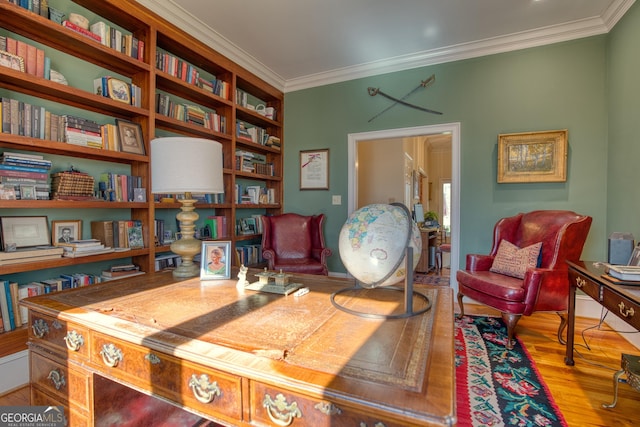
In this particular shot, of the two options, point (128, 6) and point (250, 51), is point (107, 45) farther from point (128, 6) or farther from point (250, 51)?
point (250, 51)

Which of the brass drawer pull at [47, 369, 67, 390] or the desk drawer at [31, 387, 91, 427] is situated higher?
the brass drawer pull at [47, 369, 67, 390]

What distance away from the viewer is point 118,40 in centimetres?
231

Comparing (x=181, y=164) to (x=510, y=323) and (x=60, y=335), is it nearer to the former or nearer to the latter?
(x=60, y=335)

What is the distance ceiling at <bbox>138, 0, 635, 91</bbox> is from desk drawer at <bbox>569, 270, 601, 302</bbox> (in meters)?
2.26

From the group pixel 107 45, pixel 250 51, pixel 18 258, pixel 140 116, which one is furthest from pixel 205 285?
pixel 250 51

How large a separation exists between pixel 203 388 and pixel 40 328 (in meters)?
0.84

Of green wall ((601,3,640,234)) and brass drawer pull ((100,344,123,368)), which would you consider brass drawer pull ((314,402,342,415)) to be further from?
green wall ((601,3,640,234))

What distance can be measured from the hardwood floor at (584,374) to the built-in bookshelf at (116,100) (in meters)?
1.15

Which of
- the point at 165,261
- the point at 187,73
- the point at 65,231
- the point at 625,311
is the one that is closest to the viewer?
the point at 625,311

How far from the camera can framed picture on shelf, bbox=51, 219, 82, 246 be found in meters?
2.08

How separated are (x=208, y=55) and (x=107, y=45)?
0.99m

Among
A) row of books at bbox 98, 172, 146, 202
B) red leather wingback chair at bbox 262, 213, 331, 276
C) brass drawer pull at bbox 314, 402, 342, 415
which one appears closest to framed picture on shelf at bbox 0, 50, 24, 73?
row of books at bbox 98, 172, 146, 202

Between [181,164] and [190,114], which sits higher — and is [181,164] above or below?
below

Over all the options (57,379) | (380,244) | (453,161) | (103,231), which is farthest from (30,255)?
(453,161)
